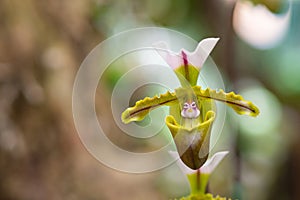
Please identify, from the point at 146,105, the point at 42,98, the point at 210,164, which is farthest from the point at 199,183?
the point at 42,98

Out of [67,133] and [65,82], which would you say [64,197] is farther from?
[65,82]

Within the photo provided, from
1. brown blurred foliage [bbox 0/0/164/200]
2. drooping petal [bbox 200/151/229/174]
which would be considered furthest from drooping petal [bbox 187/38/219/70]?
brown blurred foliage [bbox 0/0/164/200]

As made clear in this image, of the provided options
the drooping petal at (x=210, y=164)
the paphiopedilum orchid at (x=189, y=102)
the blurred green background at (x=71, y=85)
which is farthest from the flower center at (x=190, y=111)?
the blurred green background at (x=71, y=85)

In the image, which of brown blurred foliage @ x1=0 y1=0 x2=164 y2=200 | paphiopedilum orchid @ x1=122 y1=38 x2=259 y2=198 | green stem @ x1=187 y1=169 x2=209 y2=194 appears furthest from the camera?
brown blurred foliage @ x1=0 y1=0 x2=164 y2=200

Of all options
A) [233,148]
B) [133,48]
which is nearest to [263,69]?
[233,148]

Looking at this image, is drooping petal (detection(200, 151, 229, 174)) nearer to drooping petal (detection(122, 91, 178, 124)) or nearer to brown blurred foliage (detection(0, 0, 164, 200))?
drooping petal (detection(122, 91, 178, 124))

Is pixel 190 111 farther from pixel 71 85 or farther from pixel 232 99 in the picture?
pixel 71 85

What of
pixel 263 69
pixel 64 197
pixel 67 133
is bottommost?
pixel 64 197
